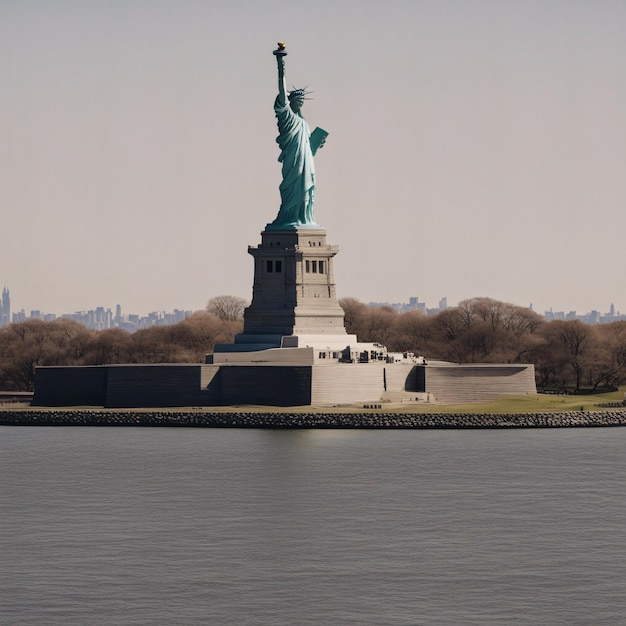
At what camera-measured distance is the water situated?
131 ft

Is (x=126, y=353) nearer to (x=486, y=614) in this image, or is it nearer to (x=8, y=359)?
(x=8, y=359)

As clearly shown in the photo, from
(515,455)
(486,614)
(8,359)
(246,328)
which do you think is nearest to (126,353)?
(8,359)

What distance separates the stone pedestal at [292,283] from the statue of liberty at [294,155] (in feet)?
3.68

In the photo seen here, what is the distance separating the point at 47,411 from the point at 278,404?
13.5 meters

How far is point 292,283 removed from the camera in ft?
308

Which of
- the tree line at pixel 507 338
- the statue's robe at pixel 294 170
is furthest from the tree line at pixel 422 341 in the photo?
the statue's robe at pixel 294 170

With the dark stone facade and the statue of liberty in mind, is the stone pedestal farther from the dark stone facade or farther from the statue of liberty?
the dark stone facade

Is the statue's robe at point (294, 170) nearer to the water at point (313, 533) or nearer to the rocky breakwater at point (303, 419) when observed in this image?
→ the rocky breakwater at point (303, 419)

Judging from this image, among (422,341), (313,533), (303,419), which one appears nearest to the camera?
(313,533)

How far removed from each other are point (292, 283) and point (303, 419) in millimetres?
13440

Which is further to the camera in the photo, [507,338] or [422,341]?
[422,341]


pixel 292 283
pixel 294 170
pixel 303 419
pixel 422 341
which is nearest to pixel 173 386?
pixel 292 283

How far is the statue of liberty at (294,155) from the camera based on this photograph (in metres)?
92.5

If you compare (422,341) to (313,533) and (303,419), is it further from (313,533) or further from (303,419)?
(313,533)
